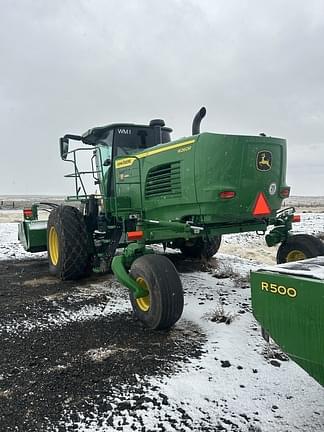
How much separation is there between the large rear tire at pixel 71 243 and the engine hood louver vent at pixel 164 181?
1.51 metres

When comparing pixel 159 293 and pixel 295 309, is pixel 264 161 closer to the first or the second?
pixel 159 293

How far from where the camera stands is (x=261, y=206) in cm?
472

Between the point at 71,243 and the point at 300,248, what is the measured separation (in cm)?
355

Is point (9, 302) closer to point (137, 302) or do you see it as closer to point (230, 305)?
point (137, 302)

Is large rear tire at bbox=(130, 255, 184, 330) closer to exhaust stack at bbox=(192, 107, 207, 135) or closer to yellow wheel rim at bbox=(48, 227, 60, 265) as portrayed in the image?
exhaust stack at bbox=(192, 107, 207, 135)

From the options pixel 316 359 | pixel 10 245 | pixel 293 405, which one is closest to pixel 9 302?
pixel 293 405

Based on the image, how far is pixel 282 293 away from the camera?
2207mm

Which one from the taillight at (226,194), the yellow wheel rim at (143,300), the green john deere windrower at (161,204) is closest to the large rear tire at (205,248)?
the green john deere windrower at (161,204)

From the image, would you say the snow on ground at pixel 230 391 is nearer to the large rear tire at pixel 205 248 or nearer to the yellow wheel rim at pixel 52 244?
the yellow wheel rim at pixel 52 244

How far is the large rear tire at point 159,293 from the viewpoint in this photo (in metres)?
3.89

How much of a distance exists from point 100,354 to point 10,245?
9207 mm

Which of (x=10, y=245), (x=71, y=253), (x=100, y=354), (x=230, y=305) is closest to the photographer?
(x=100, y=354)

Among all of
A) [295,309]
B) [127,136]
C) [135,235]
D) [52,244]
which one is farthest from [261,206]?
[52,244]

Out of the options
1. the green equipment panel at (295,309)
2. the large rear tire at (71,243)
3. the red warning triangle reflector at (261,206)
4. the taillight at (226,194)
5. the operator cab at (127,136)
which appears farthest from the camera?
the operator cab at (127,136)
